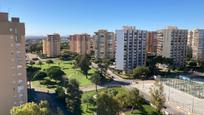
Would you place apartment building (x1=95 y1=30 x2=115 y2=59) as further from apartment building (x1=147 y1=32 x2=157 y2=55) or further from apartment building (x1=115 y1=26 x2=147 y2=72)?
apartment building (x1=147 y1=32 x2=157 y2=55)

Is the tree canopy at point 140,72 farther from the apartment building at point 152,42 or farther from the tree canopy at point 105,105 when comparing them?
the tree canopy at point 105,105

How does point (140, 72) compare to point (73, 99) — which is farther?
point (140, 72)

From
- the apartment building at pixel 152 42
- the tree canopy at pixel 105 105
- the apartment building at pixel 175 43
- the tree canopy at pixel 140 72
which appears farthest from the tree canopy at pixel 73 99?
the apartment building at pixel 152 42

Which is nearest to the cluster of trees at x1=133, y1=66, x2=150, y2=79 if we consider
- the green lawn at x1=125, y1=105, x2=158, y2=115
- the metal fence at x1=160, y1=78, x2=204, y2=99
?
the metal fence at x1=160, y1=78, x2=204, y2=99

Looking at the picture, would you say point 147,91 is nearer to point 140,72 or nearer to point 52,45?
point 140,72

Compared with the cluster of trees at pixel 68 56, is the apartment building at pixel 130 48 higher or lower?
higher

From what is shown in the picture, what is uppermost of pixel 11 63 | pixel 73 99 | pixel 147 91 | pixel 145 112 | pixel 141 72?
pixel 11 63

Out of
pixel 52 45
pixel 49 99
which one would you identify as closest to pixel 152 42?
pixel 52 45
